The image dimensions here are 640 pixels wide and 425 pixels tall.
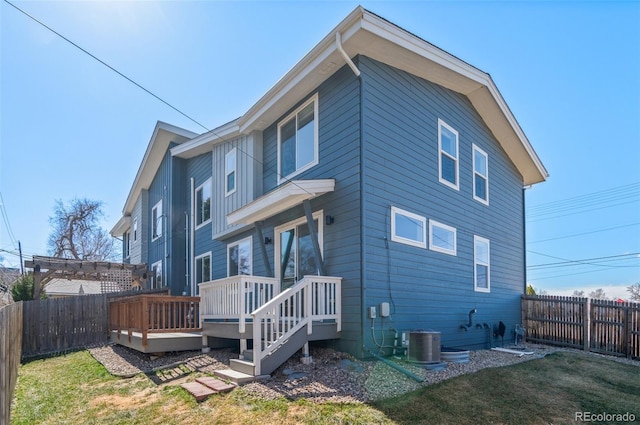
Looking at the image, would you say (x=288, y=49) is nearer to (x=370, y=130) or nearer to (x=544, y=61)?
(x=370, y=130)

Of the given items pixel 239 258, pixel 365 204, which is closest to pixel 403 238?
pixel 365 204

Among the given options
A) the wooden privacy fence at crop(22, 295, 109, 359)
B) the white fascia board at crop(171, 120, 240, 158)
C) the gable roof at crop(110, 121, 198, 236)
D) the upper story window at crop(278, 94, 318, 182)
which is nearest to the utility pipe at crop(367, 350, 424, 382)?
the upper story window at crop(278, 94, 318, 182)

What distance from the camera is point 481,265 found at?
10.9m

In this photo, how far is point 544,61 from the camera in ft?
42.1

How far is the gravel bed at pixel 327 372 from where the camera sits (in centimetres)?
543

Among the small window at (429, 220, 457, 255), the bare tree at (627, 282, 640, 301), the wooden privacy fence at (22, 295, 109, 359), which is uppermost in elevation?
the small window at (429, 220, 457, 255)

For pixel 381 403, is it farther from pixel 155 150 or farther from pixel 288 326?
pixel 155 150

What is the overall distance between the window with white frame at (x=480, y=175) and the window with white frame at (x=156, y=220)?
1117 cm

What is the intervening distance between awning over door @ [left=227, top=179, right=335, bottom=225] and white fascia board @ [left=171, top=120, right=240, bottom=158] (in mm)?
2663

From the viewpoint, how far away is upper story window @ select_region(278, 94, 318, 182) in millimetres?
8789

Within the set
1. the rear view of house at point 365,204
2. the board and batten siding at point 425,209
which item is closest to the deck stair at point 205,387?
the rear view of house at point 365,204

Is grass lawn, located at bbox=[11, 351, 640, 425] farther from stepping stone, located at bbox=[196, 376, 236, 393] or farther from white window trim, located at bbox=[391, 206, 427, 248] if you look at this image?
white window trim, located at bbox=[391, 206, 427, 248]

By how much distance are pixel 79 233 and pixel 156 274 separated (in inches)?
954

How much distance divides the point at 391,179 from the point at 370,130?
106 cm
